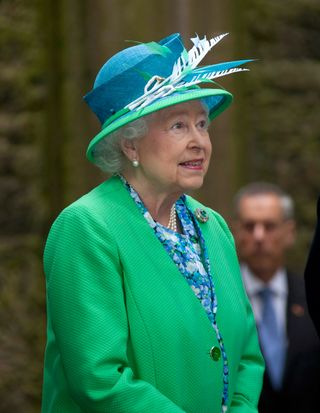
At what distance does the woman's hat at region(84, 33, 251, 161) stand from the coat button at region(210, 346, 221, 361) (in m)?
0.68

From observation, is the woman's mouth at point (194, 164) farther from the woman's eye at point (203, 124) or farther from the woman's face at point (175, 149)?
the woman's eye at point (203, 124)

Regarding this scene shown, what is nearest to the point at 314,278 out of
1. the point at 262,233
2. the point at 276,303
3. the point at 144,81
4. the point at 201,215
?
the point at 201,215

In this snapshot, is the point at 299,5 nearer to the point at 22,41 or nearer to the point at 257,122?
the point at 257,122

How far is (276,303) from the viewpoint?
517 cm

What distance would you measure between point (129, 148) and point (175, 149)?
152 mm

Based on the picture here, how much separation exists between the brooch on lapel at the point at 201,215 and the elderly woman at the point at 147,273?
2 cm

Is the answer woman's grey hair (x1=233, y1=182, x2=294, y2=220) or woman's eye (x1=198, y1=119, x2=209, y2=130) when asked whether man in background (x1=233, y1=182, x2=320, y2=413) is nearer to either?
woman's grey hair (x1=233, y1=182, x2=294, y2=220)

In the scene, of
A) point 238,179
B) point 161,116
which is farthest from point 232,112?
point 161,116

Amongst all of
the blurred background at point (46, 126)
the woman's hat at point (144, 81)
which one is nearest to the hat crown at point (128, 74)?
the woman's hat at point (144, 81)

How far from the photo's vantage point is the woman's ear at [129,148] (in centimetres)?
363

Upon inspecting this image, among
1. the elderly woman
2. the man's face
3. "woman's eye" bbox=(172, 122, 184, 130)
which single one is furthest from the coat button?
the man's face

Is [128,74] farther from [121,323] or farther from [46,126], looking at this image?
[46,126]

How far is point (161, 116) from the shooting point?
360 cm

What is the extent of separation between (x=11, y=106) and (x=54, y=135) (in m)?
0.26
